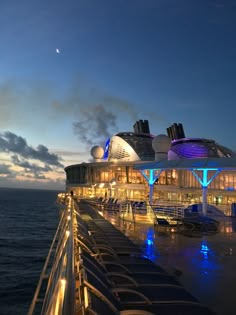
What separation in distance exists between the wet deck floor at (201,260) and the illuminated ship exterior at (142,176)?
784 inches

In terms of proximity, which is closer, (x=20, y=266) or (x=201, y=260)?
(x=201, y=260)

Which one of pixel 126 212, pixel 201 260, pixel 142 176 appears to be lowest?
pixel 201 260

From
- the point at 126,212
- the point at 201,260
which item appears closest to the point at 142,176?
the point at 126,212

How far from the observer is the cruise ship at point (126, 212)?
3.79 meters

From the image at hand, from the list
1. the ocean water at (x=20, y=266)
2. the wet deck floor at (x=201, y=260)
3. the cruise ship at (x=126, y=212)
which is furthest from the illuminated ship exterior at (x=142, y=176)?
the wet deck floor at (x=201, y=260)

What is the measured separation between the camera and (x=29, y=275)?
1750 centimetres

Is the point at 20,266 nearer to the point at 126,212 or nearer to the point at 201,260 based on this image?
the point at 126,212

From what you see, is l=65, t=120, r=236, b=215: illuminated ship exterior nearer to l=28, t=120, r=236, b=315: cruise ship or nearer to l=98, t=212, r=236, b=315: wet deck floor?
l=28, t=120, r=236, b=315: cruise ship

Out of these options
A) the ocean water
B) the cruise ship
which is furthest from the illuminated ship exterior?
the ocean water

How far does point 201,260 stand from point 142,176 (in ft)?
146

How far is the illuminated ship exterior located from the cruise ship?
0.13 meters

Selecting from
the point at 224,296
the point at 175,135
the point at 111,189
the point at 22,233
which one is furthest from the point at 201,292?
the point at 175,135

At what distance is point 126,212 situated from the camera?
22125mm

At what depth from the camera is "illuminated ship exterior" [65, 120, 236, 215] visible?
41.8 meters
